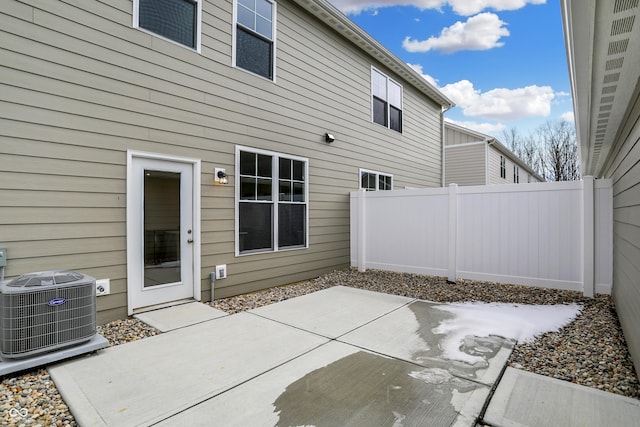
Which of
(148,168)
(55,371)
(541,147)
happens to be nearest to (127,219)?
(148,168)

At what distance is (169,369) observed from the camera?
2.75m

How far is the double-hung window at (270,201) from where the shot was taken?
529cm

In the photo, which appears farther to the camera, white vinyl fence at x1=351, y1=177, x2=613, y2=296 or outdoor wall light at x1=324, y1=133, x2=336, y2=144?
outdoor wall light at x1=324, y1=133, x2=336, y2=144

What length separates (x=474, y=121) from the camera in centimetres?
4009

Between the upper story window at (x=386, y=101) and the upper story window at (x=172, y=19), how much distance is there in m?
4.71

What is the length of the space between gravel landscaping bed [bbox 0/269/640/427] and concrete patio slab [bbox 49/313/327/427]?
0.52 ft

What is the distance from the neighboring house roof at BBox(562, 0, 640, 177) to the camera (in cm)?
Result: 210

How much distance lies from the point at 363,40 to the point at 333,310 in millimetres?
5984

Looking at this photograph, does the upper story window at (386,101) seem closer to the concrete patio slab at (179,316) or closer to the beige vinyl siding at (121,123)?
the beige vinyl siding at (121,123)

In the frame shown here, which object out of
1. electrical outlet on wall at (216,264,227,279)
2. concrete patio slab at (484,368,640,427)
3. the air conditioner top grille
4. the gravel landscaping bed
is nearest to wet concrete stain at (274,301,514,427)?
concrete patio slab at (484,368,640,427)

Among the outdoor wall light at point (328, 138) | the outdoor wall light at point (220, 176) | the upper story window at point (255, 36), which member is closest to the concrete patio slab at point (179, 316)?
the outdoor wall light at point (220, 176)

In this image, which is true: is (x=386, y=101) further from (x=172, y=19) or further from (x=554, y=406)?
(x=554, y=406)

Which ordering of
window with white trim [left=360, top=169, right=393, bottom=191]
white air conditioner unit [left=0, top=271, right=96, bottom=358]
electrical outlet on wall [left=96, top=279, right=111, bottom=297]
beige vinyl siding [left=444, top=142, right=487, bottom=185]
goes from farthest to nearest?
1. beige vinyl siding [left=444, top=142, right=487, bottom=185]
2. window with white trim [left=360, top=169, right=393, bottom=191]
3. electrical outlet on wall [left=96, top=279, right=111, bottom=297]
4. white air conditioner unit [left=0, top=271, right=96, bottom=358]

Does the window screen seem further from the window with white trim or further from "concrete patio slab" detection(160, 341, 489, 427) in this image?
the window with white trim
